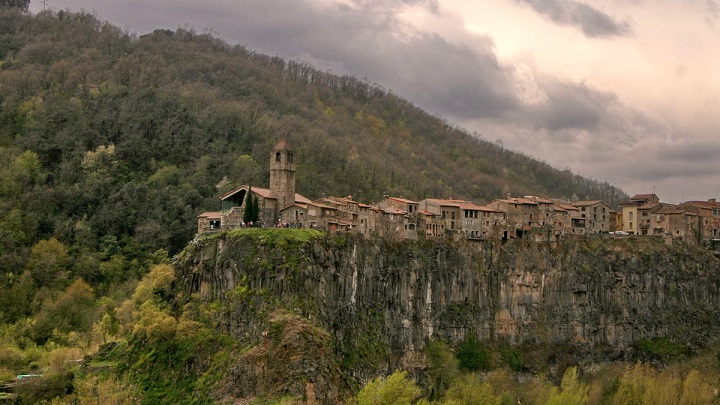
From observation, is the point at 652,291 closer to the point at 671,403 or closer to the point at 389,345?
the point at 671,403

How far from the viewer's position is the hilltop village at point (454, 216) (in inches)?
3620

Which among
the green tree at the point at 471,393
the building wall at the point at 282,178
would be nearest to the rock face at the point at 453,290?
the green tree at the point at 471,393

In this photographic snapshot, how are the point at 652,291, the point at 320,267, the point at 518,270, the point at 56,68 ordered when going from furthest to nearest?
1. the point at 56,68
2. the point at 652,291
3. the point at 518,270
4. the point at 320,267

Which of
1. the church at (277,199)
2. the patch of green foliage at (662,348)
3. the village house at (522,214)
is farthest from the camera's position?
the village house at (522,214)

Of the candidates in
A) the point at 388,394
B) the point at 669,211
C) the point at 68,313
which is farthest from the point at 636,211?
the point at 68,313

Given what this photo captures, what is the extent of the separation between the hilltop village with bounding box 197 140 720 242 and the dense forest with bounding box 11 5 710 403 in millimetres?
12238

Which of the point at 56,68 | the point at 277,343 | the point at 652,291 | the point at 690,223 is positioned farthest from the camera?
the point at 56,68

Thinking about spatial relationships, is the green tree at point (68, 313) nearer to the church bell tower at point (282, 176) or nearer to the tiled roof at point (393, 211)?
the church bell tower at point (282, 176)

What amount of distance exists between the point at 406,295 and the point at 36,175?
61388 millimetres

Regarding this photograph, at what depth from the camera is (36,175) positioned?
128 m

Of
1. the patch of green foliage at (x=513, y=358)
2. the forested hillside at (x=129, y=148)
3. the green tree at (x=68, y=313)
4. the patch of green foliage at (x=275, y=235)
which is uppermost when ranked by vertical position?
the forested hillside at (x=129, y=148)

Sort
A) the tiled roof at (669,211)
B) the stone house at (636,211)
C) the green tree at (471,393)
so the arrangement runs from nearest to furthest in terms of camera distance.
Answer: the green tree at (471,393) < the tiled roof at (669,211) < the stone house at (636,211)

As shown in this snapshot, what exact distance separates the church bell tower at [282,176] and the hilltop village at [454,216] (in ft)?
0.34

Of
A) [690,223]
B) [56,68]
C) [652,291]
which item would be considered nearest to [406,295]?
[652,291]
